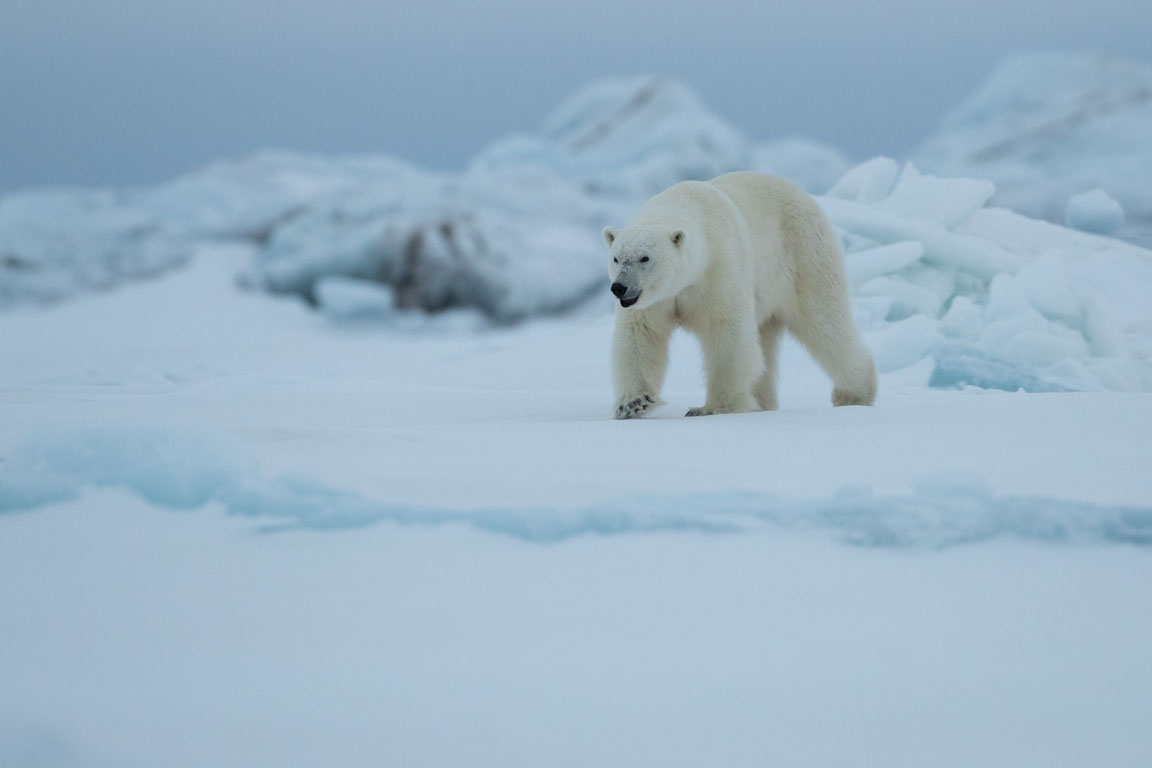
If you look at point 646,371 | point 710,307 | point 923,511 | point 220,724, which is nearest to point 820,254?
point 710,307

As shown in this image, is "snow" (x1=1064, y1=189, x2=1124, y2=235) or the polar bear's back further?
"snow" (x1=1064, y1=189, x2=1124, y2=235)

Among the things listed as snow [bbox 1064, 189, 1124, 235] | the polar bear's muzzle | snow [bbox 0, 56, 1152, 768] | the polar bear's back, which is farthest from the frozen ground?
snow [bbox 1064, 189, 1124, 235]

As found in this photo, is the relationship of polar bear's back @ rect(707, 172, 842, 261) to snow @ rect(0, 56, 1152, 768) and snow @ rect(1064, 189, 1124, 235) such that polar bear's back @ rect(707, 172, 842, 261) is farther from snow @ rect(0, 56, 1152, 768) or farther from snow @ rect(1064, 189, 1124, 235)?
snow @ rect(1064, 189, 1124, 235)

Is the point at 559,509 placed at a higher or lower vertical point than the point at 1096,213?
lower

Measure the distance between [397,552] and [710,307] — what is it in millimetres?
1850

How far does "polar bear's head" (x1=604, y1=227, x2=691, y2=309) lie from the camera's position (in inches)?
124

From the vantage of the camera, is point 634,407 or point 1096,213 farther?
point 1096,213

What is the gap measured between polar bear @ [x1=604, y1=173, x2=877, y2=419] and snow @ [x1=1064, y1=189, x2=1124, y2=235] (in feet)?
15.7

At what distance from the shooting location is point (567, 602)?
1.74 metres

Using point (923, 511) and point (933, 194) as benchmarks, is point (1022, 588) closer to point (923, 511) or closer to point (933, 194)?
point (923, 511)

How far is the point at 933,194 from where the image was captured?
21.8ft

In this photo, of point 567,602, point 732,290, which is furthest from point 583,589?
point 732,290

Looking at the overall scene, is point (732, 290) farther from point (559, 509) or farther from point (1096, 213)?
point (1096, 213)

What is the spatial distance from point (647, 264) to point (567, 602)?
5.29ft
